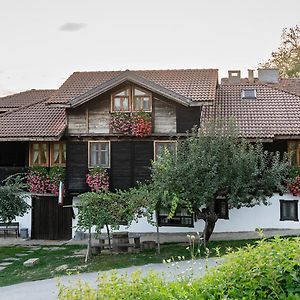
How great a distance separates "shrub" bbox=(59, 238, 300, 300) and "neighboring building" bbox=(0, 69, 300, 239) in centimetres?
1615

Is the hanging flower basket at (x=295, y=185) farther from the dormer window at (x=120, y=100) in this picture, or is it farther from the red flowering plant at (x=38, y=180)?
the red flowering plant at (x=38, y=180)

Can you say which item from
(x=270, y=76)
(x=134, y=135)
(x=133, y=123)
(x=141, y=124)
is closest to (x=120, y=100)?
(x=133, y=123)

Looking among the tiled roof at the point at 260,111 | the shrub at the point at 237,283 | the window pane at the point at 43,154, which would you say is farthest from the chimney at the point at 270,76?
the shrub at the point at 237,283

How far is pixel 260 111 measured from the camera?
24.5m

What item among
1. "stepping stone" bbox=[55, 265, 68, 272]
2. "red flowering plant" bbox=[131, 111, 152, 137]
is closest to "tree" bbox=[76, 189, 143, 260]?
"stepping stone" bbox=[55, 265, 68, 272]

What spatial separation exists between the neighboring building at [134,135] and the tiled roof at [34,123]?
5cm

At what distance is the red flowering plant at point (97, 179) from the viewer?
77.9ft

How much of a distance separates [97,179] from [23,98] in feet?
36.0

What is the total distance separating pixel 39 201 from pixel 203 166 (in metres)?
10.1

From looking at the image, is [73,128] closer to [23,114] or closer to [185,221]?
[23,114]

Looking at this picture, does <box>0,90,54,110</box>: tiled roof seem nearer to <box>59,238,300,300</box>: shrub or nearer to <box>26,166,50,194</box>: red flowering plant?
<box>26,166,50,194</box>: red flowering plant

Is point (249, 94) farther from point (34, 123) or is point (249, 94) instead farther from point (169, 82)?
point (34, 123)

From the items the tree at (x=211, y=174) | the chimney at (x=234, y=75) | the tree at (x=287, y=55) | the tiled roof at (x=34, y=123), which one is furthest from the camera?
the tree at (x=287, y=55)

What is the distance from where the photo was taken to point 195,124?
23359 millimetres
